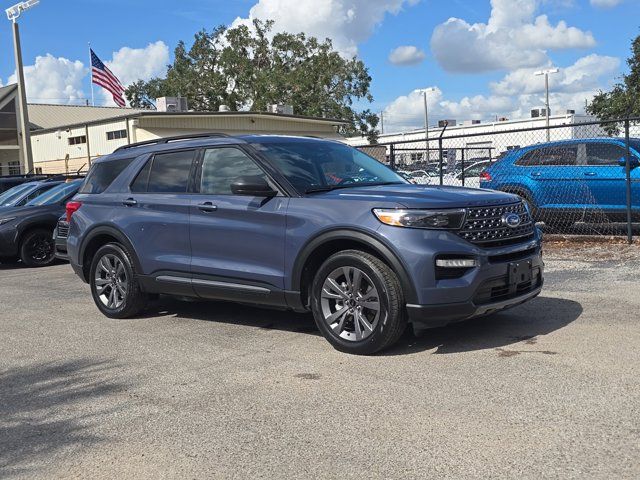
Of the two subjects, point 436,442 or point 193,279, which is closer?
point 436,442

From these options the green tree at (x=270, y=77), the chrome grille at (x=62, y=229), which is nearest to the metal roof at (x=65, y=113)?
the green tree at (x=270, y=77)

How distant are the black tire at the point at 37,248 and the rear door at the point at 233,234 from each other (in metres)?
7.26

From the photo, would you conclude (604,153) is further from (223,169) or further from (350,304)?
(350,304)

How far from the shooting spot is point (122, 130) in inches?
1212

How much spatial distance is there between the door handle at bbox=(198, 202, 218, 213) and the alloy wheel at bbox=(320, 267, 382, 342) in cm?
136

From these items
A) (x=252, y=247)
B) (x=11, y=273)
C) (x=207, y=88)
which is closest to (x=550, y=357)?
(x=252, y=247)

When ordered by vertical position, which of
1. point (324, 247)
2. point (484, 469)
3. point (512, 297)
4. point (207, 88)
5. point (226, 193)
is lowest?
point (484, 469)

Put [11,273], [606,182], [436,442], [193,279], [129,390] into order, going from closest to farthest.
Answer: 1. [436,442]
2. [129,390]
3. [193,279]
4. [606,182]
5. [11,273]

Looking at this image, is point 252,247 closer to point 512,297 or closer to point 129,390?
point 129,390

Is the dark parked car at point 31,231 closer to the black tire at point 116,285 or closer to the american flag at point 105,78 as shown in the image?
the black tire at point 116,285

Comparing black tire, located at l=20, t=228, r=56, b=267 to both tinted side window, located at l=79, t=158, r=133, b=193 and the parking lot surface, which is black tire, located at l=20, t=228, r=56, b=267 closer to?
tinted side window, located at l=79, t=158, r=133, b=193

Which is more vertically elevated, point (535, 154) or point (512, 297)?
point (535, 154)

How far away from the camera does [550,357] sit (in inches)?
199

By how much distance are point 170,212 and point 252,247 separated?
1.13m
